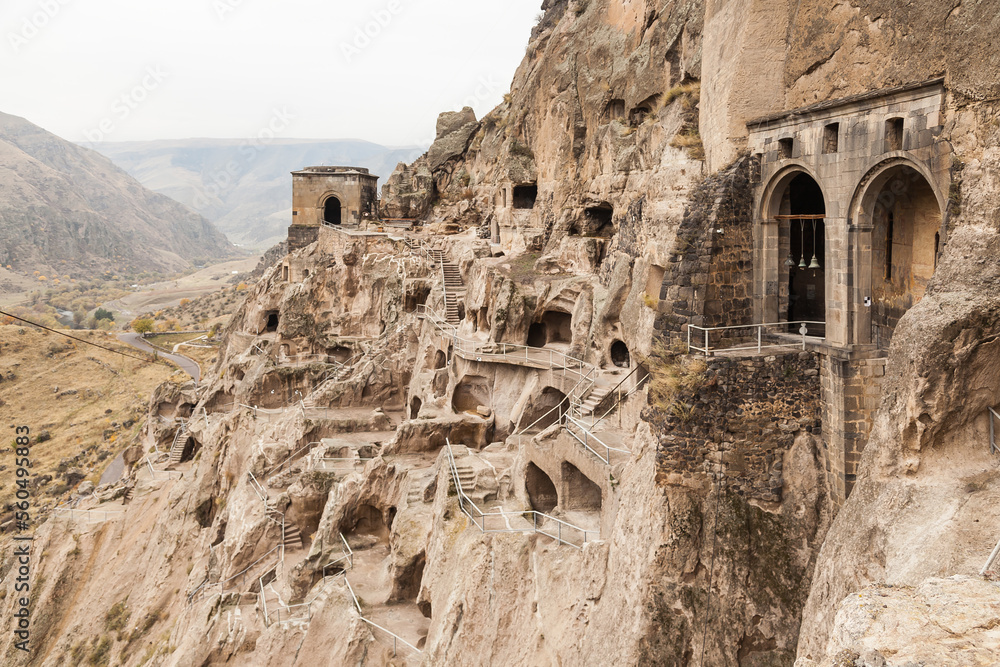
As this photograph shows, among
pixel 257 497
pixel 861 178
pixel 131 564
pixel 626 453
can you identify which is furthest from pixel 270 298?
pixel 861 178

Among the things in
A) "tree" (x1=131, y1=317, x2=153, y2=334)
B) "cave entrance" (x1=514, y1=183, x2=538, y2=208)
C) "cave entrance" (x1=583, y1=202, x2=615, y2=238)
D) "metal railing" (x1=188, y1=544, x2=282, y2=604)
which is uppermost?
"cave entrance" (x1=514, y1=183, x2=538, y2=208)

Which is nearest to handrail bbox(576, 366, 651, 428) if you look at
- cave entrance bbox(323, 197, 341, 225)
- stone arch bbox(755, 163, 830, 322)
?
stone arch bbox(755, 163, 830, 322)

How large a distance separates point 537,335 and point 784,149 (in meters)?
15.9

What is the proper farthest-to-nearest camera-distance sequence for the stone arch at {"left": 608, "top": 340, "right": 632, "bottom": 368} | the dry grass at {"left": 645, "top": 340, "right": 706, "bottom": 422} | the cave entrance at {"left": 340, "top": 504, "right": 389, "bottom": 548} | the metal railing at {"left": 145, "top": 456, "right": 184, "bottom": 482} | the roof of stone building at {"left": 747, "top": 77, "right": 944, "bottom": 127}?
the metal railing at {"left": 145, "top": 456, "right": 184, "bottom": 482} → the cave entrance at {"left": 340, "top": 504, "right": 389, "bottom": 548} → the stone arch at {"left": 608, "top": 340, "right": 632, "bottom": 368} → the dry grass at {"left": 645, "top": 340, "right": 706, "bottom": 422} → the roof of stone building at {"left": 747, "top": 77, "right": 944, "bottom": 127}

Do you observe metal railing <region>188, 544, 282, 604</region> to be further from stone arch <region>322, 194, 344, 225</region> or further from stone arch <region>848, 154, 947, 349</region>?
stone arch <region>322, 194, 344, 225</region>

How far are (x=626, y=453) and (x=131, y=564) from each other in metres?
26.5

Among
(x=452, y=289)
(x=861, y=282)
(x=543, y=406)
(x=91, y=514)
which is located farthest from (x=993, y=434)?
(x=91, y=514)

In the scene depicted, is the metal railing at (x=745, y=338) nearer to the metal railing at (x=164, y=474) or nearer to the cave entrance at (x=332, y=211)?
the metal railing at (x=164, y=474)

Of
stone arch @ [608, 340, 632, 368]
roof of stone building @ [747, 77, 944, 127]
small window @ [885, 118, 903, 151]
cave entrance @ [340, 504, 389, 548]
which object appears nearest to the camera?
roof of stone building @ [747, 77, 944, 127]

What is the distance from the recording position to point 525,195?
121ft

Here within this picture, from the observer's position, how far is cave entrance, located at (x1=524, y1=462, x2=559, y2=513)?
18.6 m

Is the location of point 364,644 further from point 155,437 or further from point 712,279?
point 155,437

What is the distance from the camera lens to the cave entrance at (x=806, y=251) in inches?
571

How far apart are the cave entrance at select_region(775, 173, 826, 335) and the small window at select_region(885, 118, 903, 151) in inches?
119
